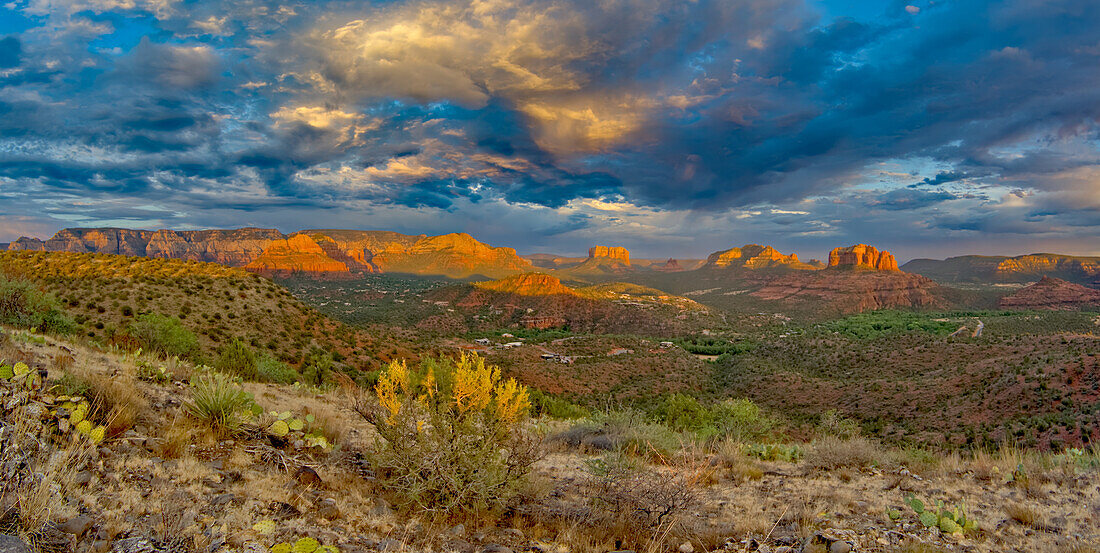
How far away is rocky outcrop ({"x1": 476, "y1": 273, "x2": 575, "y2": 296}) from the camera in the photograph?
108438 mm

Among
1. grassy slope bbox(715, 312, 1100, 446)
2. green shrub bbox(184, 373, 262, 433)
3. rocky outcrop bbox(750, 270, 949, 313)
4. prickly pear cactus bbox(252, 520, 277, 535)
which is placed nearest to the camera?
prickly pear cactus bbox(252, 520, 277, 535)

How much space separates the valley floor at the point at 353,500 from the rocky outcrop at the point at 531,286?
9862cm

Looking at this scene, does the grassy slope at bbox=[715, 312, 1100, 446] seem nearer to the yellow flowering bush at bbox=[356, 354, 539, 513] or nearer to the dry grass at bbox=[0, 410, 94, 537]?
the yellow flowering bush at bbox=[356, 354, 539, 513]

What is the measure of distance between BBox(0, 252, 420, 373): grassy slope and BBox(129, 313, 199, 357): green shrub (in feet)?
9.16

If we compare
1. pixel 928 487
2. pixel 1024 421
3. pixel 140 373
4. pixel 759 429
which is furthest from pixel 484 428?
pixel 1024 421

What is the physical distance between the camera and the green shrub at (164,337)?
16.0m

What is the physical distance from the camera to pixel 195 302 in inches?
1048

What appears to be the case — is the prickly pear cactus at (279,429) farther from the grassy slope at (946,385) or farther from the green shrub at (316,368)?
the grassy slope at (946,385)

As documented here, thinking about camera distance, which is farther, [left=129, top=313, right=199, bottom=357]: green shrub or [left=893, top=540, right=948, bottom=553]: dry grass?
[left=129, top=313, right=199, bottom=357]: green shrub

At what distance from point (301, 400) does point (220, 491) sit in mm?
6704

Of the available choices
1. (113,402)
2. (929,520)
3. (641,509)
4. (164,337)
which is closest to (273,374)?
(164,337)

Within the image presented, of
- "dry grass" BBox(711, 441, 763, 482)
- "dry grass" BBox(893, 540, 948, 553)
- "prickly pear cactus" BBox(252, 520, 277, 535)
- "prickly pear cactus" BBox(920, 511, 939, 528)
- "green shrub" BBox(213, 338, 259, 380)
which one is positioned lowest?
"dry grass" BBox(711, 441, 763, 482)

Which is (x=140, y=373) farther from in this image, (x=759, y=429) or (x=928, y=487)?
(x=759, y=429)

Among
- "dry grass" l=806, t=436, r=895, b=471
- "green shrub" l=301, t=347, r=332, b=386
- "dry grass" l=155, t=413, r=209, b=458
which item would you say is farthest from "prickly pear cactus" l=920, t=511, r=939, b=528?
"green shrub" l=301, t=347, r=332, b=386
